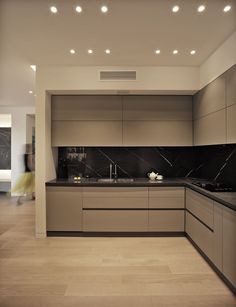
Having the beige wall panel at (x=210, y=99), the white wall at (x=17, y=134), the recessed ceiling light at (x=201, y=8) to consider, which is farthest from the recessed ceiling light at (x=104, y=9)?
the white wall at (x=17, y=134)

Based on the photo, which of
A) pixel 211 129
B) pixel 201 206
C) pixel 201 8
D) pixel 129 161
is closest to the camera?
pixel 201 8

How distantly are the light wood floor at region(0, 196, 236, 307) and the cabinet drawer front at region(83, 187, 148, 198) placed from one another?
0.69 metres

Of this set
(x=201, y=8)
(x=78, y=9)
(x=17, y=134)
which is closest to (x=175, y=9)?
(x=201, y=8)

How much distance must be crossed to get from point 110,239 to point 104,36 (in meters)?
2.90

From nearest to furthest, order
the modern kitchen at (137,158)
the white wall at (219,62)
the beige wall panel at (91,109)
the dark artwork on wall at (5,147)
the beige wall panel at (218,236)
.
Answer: the modern kitchen at (137,158) → the beige wall panel at (218,236) → the white wall at (219,62) → the beige wall panel at (91,109) → the dark artwork on wall at (5,147)

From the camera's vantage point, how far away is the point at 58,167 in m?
→ 4.14

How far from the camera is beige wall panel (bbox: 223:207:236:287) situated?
2.07 meters

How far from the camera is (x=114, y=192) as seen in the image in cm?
351

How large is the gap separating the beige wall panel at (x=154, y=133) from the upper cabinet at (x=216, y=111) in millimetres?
246

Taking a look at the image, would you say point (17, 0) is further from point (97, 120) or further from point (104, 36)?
point (97, 120)

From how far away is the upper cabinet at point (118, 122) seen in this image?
3750 millimetres

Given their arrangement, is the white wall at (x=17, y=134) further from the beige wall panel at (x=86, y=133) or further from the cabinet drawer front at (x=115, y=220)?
the cabinet drawer front at (x=115, y=220)

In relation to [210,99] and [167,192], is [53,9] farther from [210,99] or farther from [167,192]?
[167,192]

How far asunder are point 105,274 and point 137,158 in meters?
2.20
